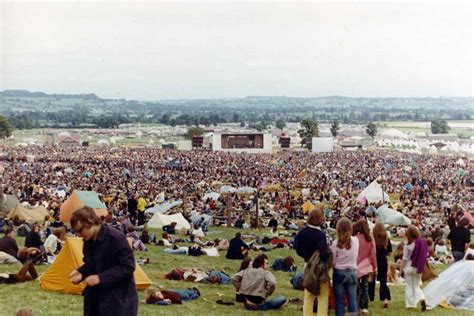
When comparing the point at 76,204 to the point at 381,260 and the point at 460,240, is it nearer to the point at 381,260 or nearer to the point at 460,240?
the point at 460,240

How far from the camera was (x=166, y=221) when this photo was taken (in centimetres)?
1666

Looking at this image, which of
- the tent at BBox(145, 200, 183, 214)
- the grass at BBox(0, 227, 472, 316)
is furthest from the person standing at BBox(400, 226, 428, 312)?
the tent at BBox(145, 200, 183, 214)

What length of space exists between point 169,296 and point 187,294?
11.5 inches

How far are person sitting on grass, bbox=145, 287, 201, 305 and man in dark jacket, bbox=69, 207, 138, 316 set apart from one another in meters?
3.16

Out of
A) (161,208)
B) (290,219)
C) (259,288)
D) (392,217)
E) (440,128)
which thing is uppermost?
(259,288)

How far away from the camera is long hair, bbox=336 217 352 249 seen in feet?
18.1

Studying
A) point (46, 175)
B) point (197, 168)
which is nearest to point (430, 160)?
point (197, 168)

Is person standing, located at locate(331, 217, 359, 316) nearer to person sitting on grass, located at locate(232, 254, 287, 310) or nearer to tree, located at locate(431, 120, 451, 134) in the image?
person sitting on grass, located at locate(232, 254, 287, 310)

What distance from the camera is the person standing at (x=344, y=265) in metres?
5.55

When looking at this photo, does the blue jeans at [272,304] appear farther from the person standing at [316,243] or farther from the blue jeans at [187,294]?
the person standing at [316,243]

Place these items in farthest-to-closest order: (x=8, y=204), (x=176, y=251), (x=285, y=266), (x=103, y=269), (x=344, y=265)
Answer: (x=8, y=204), (x=176, y=251), (x=285, y=266), (x=344, y=265), (x=103, y=269)

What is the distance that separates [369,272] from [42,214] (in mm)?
12591

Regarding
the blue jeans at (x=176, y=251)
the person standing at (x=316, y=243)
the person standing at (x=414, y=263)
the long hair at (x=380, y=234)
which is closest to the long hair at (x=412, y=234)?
the person standing at (x=414, y=263)

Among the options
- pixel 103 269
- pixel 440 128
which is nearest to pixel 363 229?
pixel 103 269
